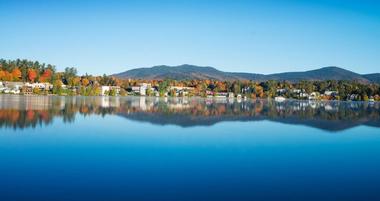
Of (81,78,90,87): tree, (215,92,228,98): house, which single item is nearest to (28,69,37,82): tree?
(81,78,90,87): tree

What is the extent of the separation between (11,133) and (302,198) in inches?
355

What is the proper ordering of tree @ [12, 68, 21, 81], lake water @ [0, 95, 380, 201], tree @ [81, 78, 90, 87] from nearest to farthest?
lake water @ [0, 95, 380, 201], tree @ [12, 68, 21, 81], tree @ [81, 78, 90, 87]

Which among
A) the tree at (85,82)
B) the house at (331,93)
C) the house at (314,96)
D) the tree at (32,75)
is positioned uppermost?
the tree at (32,75)

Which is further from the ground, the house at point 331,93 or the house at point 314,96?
the house at point 331,93

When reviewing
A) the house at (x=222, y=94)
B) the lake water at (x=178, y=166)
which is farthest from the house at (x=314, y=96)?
the lake water at (x=178, y=166)

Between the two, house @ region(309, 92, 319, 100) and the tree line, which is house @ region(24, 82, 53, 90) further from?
house @ region(309, 92, 319, 100)

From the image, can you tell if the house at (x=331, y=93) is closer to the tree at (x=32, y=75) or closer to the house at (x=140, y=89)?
the house at (x=140, y=89)

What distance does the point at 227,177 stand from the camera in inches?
285

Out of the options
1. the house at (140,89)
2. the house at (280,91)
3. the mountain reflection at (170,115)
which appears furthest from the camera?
the house at (280,91)

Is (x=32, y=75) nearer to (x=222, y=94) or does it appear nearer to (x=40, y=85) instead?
(x=40, y=85)

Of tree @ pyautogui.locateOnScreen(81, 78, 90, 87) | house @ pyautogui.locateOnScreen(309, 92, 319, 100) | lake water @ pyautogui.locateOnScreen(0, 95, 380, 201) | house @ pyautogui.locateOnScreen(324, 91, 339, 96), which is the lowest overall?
lake water @ pyautogui.locateOnScreen(0, 95, 380, 201)

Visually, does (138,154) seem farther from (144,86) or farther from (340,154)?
(144,86)

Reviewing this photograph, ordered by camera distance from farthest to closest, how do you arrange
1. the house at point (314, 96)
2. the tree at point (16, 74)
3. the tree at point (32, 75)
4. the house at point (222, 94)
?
1. the house at point (222, 94)
2. the house at point (314, 96)
3. the tree at point (32, 75)
4. the tree at point (16, 74)

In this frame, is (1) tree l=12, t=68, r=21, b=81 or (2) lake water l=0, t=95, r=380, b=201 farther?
(1) tree l=12, t=68, r=21, b=81
